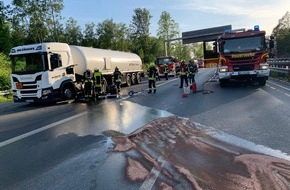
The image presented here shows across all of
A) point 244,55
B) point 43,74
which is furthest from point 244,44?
point 43,74

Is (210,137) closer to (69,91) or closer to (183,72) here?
(69,91)

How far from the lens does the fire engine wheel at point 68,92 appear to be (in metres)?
15.2

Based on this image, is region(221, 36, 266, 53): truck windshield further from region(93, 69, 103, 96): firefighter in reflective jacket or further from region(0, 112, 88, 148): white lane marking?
region(0, 112, 88, 148): white lane marking

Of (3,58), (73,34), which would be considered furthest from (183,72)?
(73,34)

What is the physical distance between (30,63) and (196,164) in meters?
11.5

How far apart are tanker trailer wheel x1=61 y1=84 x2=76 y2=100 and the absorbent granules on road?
29.0 feet

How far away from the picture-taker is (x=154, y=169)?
471cm

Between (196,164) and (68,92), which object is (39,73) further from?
(196,164)

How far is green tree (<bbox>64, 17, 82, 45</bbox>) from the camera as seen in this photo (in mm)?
54344

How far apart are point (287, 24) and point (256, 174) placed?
110 metres

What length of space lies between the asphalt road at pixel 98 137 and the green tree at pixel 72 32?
4532cm

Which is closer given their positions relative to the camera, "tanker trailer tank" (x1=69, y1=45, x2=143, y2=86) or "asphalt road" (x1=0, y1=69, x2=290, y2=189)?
"asphalt road" (x1=0, y1=69, x2=290, y2=189)

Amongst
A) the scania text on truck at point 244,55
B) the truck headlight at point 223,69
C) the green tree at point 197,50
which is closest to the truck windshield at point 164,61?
the scania text on truck at point 244,55

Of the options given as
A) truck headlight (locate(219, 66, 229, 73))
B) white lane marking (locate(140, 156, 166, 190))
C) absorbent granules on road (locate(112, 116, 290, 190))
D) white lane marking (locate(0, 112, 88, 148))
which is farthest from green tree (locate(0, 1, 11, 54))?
white lane marking (locate(140, 156, 166, 190))
